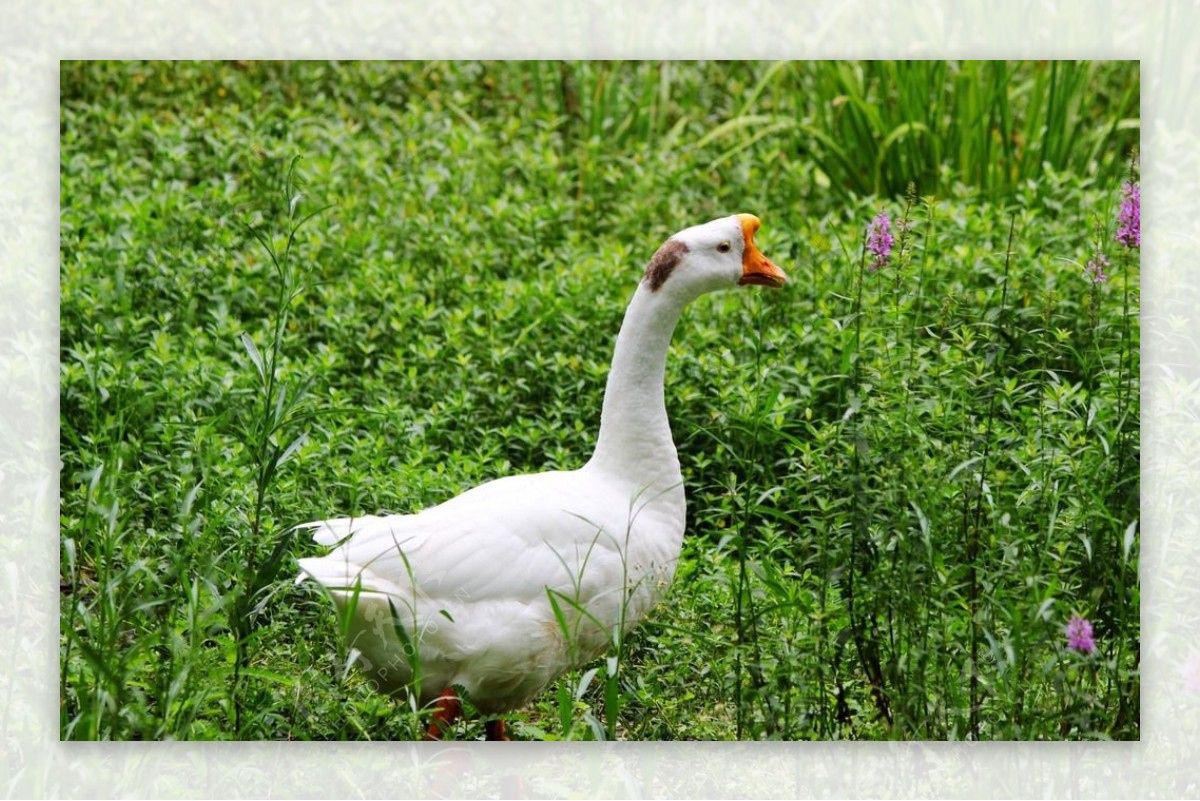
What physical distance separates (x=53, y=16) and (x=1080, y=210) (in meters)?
2.99

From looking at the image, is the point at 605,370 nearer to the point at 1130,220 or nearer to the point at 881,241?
the point at 881,241

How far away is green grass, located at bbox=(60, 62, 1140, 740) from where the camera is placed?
3443mm

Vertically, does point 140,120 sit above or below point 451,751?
above

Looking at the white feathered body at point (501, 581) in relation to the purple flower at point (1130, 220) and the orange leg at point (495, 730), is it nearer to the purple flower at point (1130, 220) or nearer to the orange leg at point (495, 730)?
the orange leg at point (495, 730)

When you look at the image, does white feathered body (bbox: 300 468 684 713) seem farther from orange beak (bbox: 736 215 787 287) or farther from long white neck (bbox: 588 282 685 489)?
orange beak (bbox: 736 215 787 287)

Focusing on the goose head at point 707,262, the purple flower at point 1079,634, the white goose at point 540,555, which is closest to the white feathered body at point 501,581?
the white goose at point 540,555

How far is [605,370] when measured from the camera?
445 cm

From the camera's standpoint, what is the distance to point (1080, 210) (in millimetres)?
4957

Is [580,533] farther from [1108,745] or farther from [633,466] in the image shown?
[1108,745]

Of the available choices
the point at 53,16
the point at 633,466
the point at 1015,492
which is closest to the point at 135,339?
the point at 53,16

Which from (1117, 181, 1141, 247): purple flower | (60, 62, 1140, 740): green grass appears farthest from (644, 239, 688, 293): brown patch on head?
(1117, 181, 1141, 247): purple flower

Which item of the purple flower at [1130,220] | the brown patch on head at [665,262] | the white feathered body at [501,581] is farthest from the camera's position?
the purple flower at [1130,220]

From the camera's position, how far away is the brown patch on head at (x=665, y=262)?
135 inches

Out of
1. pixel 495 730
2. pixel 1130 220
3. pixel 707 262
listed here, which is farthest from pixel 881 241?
pixel 495 730
